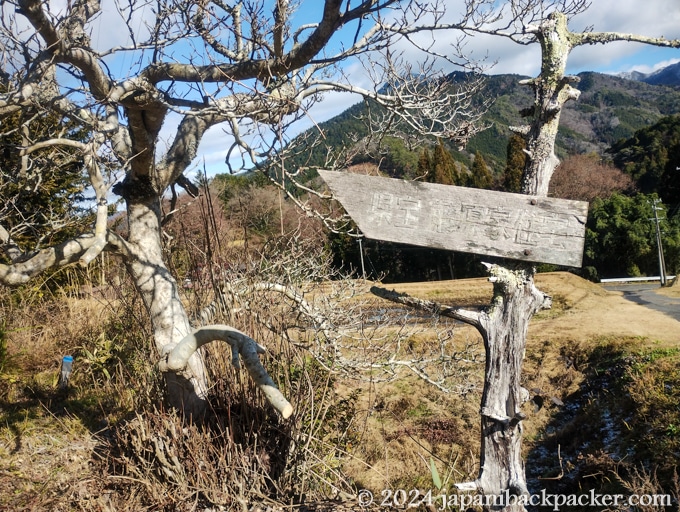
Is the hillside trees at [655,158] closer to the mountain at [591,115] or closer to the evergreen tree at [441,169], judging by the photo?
the mountain at [591,115]

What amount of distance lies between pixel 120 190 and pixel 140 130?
485 mm

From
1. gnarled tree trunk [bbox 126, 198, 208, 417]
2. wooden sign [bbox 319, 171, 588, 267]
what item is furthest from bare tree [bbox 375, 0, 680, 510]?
gnarled tree trunk [bbox 126, 198, 208, 417]

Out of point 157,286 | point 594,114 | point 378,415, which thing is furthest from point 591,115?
point 157,286

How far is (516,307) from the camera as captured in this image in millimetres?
2402

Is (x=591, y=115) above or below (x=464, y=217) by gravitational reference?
above

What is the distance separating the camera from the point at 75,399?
16.6ft

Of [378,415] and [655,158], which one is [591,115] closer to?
[655,158]

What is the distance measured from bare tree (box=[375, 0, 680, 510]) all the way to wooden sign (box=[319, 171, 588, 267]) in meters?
0.18

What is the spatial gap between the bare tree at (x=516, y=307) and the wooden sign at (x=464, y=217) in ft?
0.58

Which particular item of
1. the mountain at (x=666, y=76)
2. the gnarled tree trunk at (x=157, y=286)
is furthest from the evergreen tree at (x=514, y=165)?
the mountain at (x=666, y=76)

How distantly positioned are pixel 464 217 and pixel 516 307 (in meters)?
0.54

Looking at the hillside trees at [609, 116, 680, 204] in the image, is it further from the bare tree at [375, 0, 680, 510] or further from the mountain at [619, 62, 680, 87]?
the mountain at [619, 62, 680, 87]

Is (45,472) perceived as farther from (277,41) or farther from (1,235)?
(277,41)

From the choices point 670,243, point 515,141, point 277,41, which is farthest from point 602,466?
point 670,243
